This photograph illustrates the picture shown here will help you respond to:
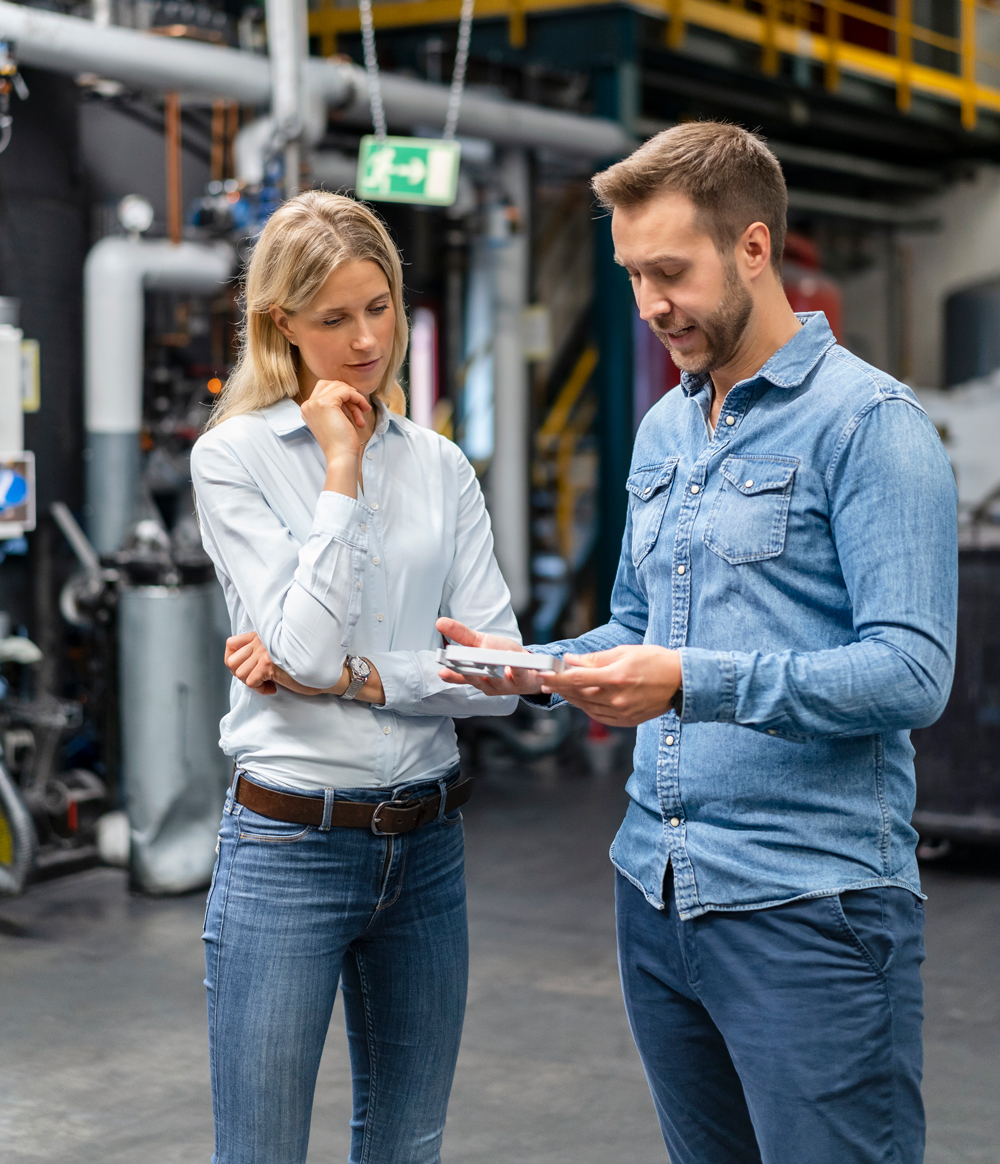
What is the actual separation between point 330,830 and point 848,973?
0.66 meters

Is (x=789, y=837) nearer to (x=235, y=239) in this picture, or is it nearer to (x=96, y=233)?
(x=235, y=239)

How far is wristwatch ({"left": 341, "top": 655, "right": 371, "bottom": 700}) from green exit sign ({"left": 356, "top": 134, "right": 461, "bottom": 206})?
4.52m

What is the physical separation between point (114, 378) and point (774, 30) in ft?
17.7

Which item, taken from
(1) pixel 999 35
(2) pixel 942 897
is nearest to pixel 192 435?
(2) pixel 942 897

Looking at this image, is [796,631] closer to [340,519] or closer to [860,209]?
[340,519]

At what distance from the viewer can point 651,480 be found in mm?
1805

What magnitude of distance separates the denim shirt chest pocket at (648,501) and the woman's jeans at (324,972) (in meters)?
0.44

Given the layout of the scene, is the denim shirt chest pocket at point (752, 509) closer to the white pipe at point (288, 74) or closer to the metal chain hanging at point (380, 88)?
the white pipe at point (288, 74)

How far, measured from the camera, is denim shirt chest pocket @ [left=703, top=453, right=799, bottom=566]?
1590 mm

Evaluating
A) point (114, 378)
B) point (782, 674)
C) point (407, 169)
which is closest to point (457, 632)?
point (782, 674)

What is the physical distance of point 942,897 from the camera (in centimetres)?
527

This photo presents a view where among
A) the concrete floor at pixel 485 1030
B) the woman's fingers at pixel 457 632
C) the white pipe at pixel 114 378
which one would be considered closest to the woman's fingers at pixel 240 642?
the woman's fingers at pixel 457 632

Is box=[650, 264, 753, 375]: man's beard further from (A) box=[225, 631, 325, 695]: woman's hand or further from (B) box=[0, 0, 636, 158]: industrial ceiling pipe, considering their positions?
(B) box=[0, 0, 636, 158]: industrial ceiling pipe

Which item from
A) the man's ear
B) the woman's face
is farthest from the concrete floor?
the man's ear
